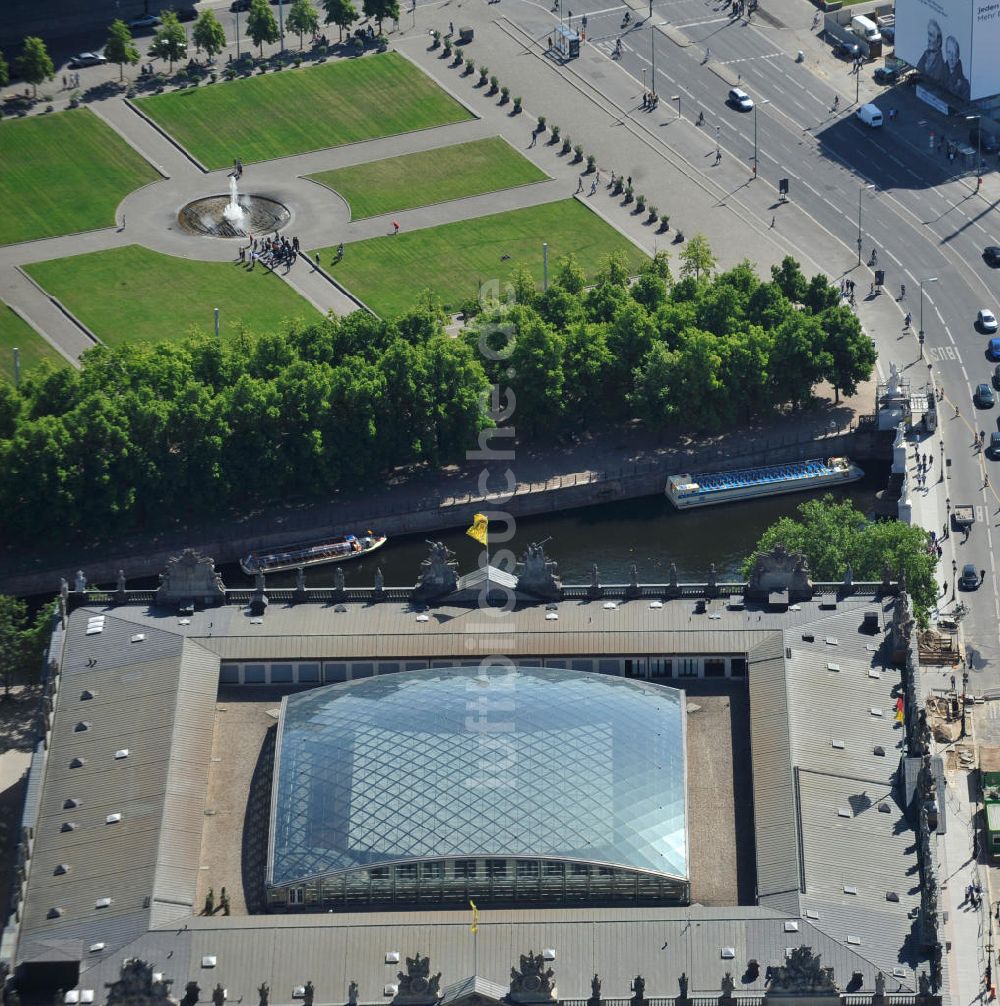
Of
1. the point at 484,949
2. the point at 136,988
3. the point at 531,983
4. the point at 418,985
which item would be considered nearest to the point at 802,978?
the point at 531,983

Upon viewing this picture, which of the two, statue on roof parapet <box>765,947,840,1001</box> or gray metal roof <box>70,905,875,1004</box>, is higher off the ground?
gray metal roof <box>70,905,875,1004</box>

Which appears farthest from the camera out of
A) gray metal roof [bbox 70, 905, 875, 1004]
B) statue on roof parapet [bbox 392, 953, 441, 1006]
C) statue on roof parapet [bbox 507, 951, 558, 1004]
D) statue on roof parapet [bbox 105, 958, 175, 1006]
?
gray metal roof [bbox 70, 905, 875, 1004]

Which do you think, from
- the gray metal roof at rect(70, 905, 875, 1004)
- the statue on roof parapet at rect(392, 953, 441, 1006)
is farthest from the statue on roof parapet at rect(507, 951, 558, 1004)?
the statue on roof parapet at rect(392, 953, 441, 1006)

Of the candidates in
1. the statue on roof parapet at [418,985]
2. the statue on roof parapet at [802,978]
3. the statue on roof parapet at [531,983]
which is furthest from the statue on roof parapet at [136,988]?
the statue on roof parapet at [802,978]

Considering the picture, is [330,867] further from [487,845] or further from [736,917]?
[736,917]

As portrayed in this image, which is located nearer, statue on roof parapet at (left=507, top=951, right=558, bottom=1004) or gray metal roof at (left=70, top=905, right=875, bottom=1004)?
statue on roof parapet at (left=507, top=951, right=558, bottom=1004)

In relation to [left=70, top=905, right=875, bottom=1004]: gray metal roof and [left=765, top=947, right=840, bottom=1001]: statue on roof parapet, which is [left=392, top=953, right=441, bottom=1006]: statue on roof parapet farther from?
[left=765, top=947, right=840, bottom=1001]: statue on roof parapet

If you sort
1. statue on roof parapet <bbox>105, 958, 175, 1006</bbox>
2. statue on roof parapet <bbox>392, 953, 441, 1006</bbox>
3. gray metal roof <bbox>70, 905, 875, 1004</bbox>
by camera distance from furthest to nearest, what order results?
gray metal roof <bbox>70, 905, 875, 1004</bbox>, statue on roof parapet <bbox>392, 953, 441, 1006</bbox>, statue on roof parapet <bbox>105, 958, 175, 1006</bbox>

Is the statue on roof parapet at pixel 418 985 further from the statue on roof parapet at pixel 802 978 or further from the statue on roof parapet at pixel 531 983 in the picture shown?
the statue on roof parapet at pixel 802 978

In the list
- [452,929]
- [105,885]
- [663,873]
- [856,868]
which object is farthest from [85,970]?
[856,868]
